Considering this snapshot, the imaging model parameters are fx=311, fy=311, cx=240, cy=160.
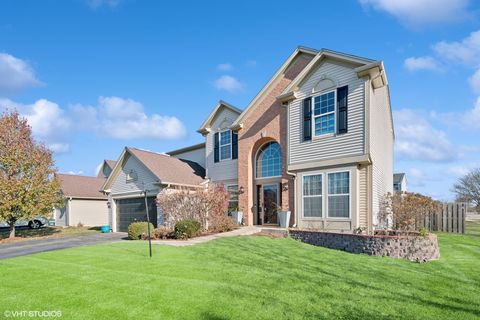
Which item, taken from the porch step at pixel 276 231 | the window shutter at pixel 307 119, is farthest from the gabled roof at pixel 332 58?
the porch step at pixel 276 231

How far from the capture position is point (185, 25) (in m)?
17.2

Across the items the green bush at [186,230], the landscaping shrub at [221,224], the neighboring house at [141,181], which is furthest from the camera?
the neighboring house at [141,181]

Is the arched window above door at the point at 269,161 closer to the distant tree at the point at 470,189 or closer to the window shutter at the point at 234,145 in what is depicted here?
the window shutter at the point at 234,145

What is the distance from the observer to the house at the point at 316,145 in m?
13.2

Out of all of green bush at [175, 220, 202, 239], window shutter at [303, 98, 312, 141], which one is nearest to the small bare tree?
window shutter at [303, 98, 312, 141]

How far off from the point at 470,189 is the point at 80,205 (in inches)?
2072

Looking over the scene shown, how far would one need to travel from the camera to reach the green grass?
5.40m

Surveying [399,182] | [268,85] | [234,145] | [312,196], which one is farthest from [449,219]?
[234,145]

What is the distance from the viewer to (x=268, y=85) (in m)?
18.0

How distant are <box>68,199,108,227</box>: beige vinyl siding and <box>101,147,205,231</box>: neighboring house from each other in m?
8.71

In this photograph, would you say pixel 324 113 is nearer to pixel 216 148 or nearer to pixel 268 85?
pixel 268 85

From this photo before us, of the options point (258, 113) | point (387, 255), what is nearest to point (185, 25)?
point (258, 113)

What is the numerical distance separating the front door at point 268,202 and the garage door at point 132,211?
6765 millimetres

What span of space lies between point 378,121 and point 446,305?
11.2 metres
